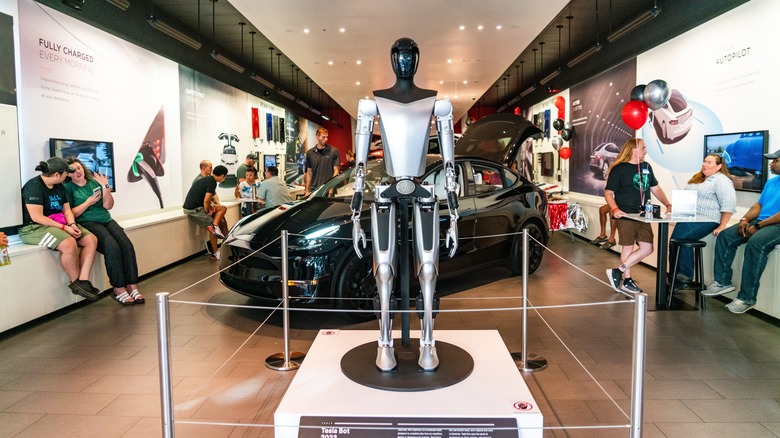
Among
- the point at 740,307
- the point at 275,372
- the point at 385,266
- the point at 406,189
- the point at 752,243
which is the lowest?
the point at 275,372

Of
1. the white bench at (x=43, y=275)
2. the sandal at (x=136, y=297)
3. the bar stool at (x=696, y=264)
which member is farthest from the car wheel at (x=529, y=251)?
the white bench at (x=43, y=275)

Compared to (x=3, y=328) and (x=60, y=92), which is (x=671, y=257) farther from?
(x=60, y=92)

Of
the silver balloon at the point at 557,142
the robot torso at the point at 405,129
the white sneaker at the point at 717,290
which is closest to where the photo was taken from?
the robot torso at the point at 405,129

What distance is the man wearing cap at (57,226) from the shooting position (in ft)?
16.3

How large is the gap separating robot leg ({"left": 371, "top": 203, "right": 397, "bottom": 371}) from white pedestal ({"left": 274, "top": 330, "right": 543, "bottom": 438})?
0.85 feet

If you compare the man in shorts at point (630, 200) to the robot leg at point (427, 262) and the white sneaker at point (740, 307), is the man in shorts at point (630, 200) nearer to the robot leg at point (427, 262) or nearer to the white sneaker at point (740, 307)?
the white sneaker at point (740, 307)

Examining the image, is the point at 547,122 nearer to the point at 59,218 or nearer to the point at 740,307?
the point at 740,307

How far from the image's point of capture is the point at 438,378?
9.14 feet

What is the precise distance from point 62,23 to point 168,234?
9.34ft

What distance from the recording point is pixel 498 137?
7.17 metres

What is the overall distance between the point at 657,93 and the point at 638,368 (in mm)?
4924

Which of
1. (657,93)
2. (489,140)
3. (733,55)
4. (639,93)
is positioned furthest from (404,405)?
(733,55)

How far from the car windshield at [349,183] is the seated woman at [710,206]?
3.09m

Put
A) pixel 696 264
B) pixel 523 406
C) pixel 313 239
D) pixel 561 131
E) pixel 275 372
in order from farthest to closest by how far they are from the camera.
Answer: pixel 561 131, pixel 696 264, pixel 313 239, pixel 275 372, pixel 523 406
